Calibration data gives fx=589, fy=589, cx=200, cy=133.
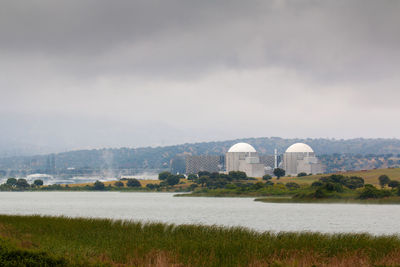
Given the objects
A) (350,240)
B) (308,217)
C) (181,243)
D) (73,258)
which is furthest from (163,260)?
(308,217)

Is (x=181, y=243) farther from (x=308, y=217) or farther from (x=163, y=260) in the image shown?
(x=308, y=217)

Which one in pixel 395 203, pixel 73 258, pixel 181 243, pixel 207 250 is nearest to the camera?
pixel 73 258

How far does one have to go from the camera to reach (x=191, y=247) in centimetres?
3412

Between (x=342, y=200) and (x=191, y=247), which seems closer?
(x=191, y=247)

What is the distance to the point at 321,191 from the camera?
12525cm

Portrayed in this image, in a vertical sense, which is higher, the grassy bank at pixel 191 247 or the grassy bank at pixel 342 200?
the grassy bank at pixel 191 247

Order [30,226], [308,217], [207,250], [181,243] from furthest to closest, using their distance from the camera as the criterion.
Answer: [308,217], [30,226], [181,243], [207,250]

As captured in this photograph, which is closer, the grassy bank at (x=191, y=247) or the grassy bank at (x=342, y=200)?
the grassy bank at (x=191, y=247)

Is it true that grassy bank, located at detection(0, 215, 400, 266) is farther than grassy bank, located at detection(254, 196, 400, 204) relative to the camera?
No

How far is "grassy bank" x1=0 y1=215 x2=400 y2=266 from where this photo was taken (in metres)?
29.8

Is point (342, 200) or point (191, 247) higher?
point (191, 247)

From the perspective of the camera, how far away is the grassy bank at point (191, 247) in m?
29.8

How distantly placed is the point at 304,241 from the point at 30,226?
75.9 ft

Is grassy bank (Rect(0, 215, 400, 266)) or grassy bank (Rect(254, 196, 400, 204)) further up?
grassy bank (Rect(0, 215, 400, 266))
